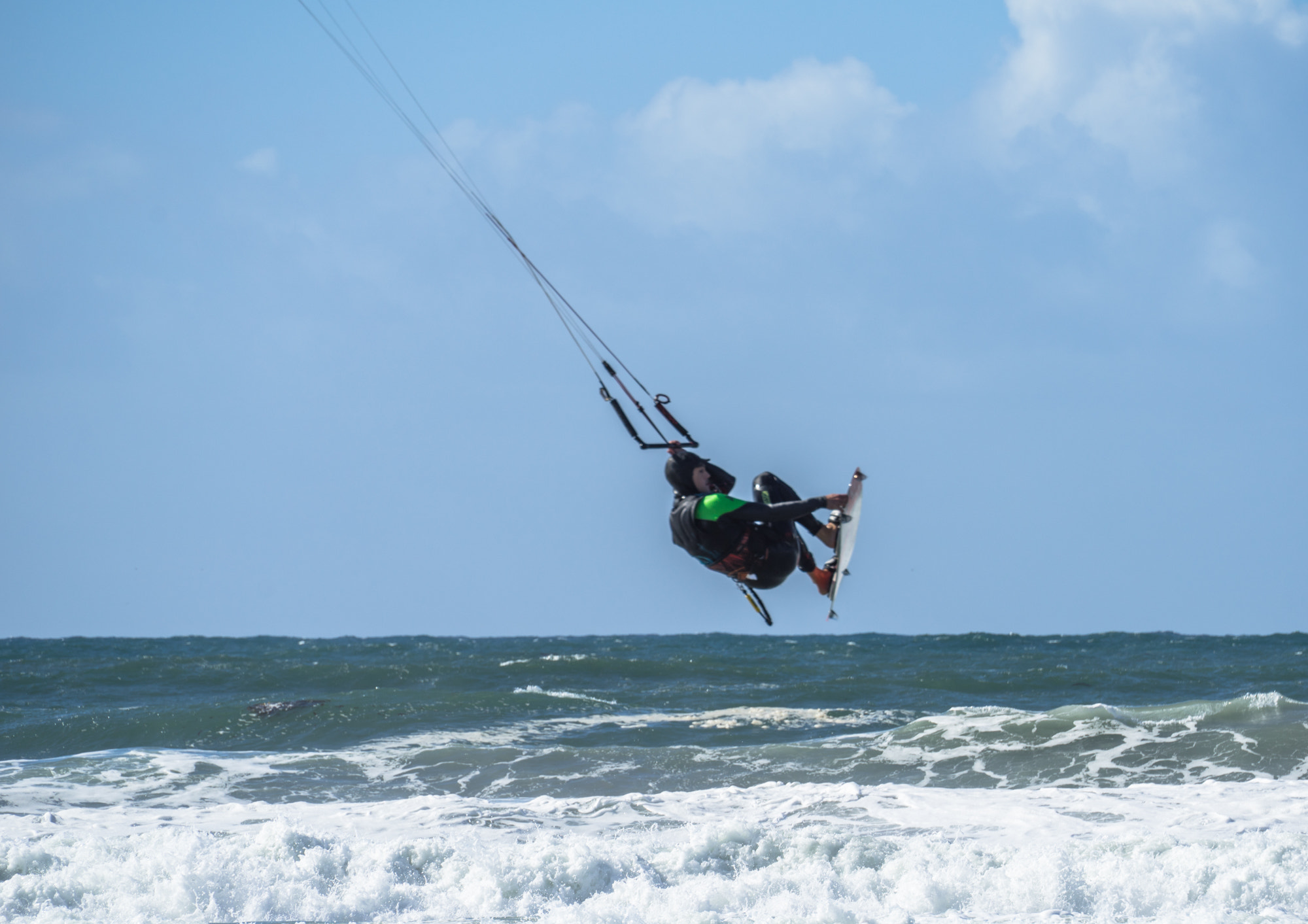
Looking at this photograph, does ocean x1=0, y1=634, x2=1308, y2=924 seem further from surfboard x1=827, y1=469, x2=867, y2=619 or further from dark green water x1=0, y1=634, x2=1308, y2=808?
surfboard x1=827, y1=469, x2=867, y2=619

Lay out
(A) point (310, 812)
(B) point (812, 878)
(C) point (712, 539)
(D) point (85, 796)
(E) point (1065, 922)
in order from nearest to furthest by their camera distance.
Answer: (C) point (712, 539)
(E) point (1065, 922)
(B) point (812, 878)
(A) point (310, 812)
(D) point (85, 796)

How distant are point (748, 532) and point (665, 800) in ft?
17.6

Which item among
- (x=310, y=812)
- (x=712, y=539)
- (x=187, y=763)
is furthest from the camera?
(x=187, y=763)

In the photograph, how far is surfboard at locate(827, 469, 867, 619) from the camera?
242 inches

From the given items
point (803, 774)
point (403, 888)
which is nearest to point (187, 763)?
point (403, 888)

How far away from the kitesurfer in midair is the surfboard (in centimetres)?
7

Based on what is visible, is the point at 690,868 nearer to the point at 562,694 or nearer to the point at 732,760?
the point at 732,760

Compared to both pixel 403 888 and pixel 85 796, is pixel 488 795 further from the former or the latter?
pixel 85 796

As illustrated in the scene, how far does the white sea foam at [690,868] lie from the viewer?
8.45 meters

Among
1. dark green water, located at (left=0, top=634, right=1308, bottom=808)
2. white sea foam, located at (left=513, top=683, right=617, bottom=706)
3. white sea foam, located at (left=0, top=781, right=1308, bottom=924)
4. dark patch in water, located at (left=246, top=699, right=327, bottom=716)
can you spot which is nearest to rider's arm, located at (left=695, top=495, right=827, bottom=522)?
white sea foam, located at (left=0, top=781, right=1308, bottom=924)

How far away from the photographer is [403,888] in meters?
8.85

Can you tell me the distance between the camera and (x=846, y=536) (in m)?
6.32

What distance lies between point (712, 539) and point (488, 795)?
6.20m

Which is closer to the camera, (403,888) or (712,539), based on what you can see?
(712,539)
